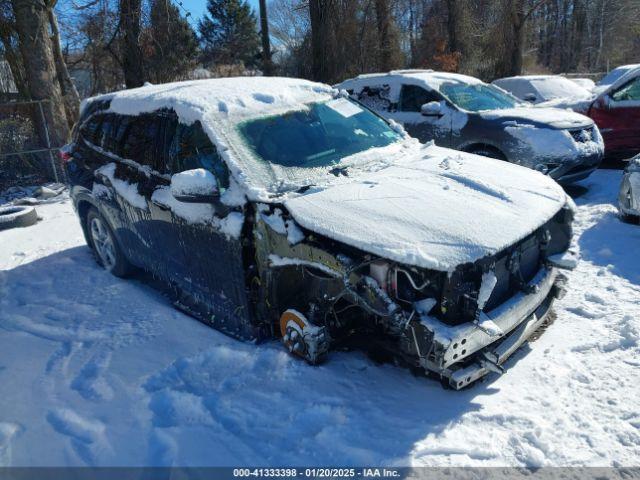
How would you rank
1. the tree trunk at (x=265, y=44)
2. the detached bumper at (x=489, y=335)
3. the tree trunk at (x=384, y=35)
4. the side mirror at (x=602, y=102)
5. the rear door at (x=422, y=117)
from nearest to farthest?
1. the detached bumper at (x=489, y=335)
2. the rear door at (x=422, y=117)
3. the side mirror at (x=602, y=102)
4. the tree trunk at (x=384, y=35)
5. the tree trunk at (x=265, y=44)

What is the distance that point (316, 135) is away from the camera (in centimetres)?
412

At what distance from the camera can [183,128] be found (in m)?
4.02

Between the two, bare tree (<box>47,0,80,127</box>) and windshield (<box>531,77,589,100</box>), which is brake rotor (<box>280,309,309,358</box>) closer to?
bare tree (<box>47,0,80,127</box>)

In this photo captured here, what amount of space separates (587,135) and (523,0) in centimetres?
1837

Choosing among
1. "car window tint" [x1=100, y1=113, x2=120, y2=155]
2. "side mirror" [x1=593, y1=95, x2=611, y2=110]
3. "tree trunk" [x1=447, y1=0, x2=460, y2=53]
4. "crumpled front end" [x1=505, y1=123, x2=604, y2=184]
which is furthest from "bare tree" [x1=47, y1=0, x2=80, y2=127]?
"tree trunk" [x1=447, y1=0, x2=460, y2=53]

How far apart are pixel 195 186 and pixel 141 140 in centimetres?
142

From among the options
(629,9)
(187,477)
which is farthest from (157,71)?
(629,9)

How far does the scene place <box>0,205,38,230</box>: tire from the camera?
23.9 feet

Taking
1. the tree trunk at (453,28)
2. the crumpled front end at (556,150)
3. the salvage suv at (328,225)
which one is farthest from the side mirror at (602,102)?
the tree trunk at (453,28)

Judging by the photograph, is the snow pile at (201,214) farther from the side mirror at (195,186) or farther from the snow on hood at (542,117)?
the snow on hood at (542,117)

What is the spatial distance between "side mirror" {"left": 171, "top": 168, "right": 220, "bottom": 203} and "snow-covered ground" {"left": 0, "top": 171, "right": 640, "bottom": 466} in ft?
3.70

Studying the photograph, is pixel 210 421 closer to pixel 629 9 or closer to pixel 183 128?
pixel 183 128

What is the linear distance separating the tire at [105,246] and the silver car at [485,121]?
4471mm

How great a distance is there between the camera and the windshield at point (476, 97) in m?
7.46
